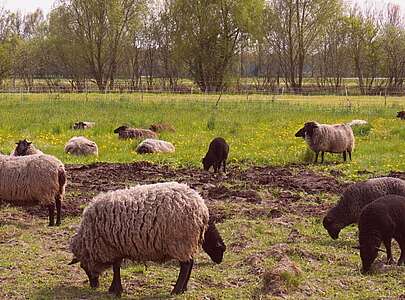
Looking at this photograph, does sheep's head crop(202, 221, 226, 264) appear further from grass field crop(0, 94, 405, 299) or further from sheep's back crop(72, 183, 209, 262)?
sheep's back crop(72, 183, 209, 262)

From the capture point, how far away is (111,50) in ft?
235

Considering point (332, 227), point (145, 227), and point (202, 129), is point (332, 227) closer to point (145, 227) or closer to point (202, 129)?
point (145, 227)

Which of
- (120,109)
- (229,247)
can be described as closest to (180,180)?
(229,247)

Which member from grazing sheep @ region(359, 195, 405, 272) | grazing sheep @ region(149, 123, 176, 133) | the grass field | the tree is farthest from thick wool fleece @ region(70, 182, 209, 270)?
the tree

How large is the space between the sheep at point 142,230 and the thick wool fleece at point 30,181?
341cm

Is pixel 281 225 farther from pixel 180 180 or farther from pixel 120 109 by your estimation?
pixel 120 109

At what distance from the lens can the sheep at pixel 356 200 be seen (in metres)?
10.1

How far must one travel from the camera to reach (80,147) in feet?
64.3

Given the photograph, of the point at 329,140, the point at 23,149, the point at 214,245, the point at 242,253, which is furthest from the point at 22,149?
the point at 329,140

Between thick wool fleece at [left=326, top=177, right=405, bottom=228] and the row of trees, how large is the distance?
5257 cm

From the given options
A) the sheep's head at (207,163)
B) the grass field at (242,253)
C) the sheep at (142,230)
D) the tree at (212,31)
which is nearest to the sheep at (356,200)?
the grass field at (242,253)

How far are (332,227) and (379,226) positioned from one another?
1760mm

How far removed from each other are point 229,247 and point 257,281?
1.69 meters

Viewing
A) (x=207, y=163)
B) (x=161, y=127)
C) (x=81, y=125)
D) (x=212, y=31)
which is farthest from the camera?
(x=212, y=31)
